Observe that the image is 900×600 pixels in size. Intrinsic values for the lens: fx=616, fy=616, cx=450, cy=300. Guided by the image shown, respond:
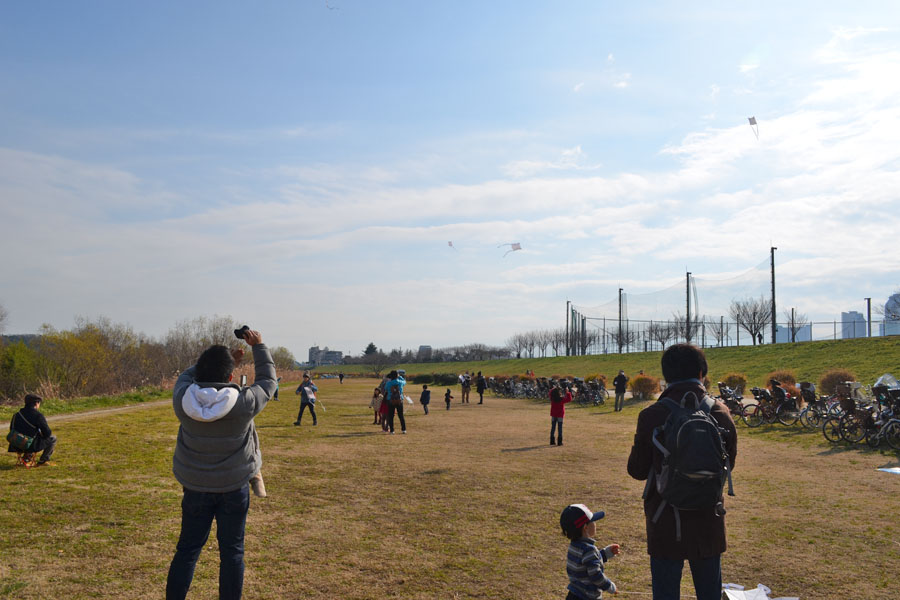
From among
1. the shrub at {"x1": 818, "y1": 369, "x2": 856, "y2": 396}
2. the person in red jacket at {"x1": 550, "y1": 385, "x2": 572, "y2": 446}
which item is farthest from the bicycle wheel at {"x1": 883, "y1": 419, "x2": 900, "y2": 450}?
the shrub at {"x1": 818, "y1": 369, "x2": 856, "y2": 396}

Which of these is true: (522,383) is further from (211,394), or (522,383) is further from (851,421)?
(211,394)

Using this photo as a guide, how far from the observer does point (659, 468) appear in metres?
3.15

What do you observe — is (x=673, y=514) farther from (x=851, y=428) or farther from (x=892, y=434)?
(x=851, y=428)

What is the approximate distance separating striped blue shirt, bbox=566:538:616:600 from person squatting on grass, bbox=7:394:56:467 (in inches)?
372

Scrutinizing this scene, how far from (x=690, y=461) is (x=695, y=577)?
2.39 feet

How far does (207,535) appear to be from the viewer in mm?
3715

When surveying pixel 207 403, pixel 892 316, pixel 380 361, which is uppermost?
pixel 892 316

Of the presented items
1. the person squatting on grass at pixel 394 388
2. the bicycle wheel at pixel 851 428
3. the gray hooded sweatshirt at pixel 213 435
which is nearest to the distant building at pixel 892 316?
the bicycle wheel at pixel 851 428

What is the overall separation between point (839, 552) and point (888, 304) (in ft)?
171

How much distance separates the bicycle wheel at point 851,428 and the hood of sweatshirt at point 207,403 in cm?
1465

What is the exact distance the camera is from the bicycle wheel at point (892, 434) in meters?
12.7

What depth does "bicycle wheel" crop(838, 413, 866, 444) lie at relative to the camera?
13.8 m

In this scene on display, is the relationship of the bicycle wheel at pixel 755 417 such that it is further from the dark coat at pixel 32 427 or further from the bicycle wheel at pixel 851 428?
the dark coat at pixel 32 427

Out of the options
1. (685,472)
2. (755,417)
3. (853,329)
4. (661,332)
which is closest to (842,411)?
(755,417)
